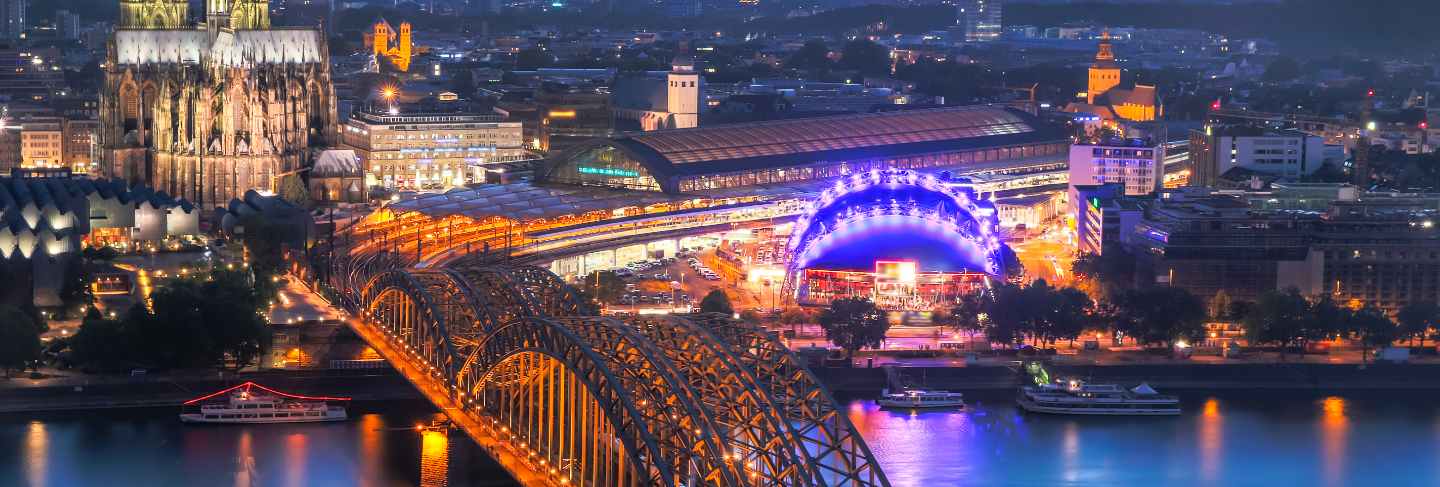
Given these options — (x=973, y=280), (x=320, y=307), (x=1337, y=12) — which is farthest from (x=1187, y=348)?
(x=1337, y=12)

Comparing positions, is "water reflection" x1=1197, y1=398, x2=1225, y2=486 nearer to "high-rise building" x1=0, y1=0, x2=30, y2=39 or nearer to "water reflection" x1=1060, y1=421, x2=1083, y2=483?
"water reflection" x1=1060, y1=421, x2=1083, y2=483

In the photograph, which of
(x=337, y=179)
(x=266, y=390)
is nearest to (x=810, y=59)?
(x=337, y=179)

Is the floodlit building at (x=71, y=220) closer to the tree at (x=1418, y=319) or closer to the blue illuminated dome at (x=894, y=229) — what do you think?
the blue illuminated dome at (x=894, y=229)

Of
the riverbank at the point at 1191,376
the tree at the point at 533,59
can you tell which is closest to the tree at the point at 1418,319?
the riverbank at the point at 1191,376

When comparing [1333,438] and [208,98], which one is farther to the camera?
[208,98]

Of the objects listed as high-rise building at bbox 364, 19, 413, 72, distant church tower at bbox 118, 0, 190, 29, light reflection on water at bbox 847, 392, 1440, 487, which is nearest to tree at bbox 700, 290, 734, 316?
light reflection on water at bbox 847, 392, 1440, 487

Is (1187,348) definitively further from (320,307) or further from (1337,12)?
(1337,12)

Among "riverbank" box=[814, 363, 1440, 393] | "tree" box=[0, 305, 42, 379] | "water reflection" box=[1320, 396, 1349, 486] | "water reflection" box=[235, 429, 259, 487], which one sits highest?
"tree" box=[0, 305, 42, 379]

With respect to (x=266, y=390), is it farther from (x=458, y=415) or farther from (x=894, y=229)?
(x=894, y=229)
